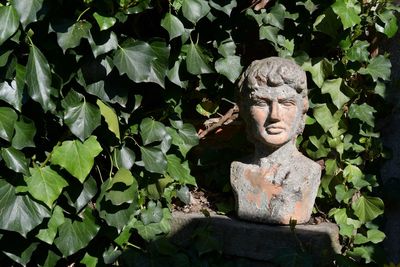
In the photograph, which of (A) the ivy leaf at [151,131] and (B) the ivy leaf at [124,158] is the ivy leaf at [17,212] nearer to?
(B) the ivy leaf at [124,158]

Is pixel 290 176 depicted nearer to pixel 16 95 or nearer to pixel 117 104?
pixel 117 104

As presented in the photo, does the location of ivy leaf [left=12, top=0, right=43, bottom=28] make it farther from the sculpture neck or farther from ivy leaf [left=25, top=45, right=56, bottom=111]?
the sculpture neck

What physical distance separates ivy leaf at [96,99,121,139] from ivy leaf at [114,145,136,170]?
0.21 metres

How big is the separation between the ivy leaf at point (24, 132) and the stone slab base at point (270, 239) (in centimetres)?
94

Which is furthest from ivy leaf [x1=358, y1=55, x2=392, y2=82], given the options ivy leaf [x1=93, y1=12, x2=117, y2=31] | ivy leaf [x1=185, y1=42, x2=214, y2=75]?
ivy leaf [x1=93, y1=12, x2=117, y2=31]

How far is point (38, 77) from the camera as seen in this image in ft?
9.71

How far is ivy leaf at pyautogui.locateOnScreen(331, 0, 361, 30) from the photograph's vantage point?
350 cm

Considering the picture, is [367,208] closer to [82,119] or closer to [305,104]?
[305,104]

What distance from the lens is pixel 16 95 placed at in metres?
3.04

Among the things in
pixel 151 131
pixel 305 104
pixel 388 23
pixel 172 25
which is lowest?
pixel 151 131

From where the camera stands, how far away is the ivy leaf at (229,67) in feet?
11.8

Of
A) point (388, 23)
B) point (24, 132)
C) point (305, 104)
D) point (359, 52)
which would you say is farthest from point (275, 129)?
point (24, 132)

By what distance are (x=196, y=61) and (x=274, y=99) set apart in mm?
430

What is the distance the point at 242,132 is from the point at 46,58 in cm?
122
